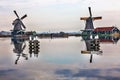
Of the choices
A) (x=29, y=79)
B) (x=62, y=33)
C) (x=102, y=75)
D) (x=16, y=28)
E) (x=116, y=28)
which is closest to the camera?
(x=29, y=79)

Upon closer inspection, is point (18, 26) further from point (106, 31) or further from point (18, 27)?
point (106, 31)

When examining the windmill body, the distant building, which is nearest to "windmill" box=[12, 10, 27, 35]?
the windmill body

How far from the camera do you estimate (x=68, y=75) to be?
2712 cm

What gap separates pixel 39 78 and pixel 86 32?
111 meters

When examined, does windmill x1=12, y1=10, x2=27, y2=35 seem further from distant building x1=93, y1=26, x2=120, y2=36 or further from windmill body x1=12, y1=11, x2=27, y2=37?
distant building x1=93, y1=26, x2=120, y2=36

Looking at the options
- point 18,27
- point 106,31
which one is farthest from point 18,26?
point 106,31

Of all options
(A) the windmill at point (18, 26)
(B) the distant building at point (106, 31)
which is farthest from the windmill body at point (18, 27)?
(B) the distant building at point (106, 31)

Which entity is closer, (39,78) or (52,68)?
(39,78)

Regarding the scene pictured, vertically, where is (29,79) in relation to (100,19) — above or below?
below

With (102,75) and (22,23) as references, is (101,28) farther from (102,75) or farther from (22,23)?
(102,75)

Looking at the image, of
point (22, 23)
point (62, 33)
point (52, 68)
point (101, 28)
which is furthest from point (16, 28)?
point (52, 68)

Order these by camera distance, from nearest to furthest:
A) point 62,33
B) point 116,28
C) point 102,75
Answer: point 102,75 → point 116,28 → point 62,33

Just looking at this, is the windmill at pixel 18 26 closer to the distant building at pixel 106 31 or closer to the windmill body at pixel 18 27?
the windmill body at pixel 18 27

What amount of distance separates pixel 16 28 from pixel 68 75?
10205cm
